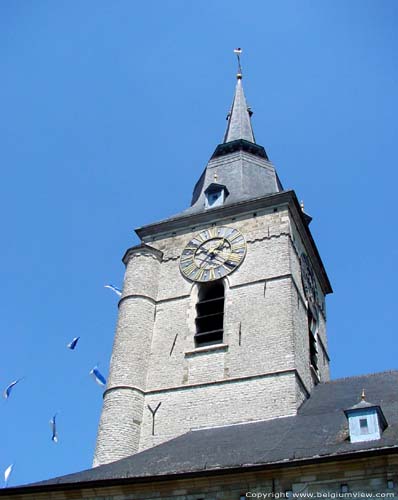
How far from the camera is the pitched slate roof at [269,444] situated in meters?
9.42

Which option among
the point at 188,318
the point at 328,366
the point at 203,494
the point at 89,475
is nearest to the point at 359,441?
the point at 203,494

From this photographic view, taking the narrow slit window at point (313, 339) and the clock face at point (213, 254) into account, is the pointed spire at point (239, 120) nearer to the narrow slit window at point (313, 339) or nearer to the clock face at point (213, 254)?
the clock face at point (213, 254)

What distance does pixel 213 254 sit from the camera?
53.9 ft

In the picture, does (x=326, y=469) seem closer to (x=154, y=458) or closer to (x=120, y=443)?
(x=154, y=458)

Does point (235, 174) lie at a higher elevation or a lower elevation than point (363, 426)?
higher

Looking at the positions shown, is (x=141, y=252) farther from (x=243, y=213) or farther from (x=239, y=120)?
(x=239, y=120)

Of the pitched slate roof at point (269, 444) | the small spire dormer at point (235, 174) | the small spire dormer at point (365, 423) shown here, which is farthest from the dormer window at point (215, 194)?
the small spire dormer at point (365, 423)

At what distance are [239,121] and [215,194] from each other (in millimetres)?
5123

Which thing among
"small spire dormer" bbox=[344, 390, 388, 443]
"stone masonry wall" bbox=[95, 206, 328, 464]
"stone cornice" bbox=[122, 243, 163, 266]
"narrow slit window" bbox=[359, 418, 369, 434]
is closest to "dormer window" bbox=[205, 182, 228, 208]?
"stone masonry wall" bbox=[95, 206, 328, 464]

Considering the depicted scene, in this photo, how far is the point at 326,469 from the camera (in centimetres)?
901

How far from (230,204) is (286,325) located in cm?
406

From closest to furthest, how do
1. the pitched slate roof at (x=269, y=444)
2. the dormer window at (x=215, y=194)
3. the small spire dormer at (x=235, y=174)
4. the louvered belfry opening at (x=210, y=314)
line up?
the pitched slate roof at (x=269, y=444) < the louvered belfry opening at (x=210, y=314) < the dormer window at (x=215, y=194) < the small spire dormer at (x=235, y=174)

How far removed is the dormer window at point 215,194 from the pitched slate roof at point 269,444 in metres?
6.18

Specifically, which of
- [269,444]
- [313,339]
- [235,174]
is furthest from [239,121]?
[269,444]
